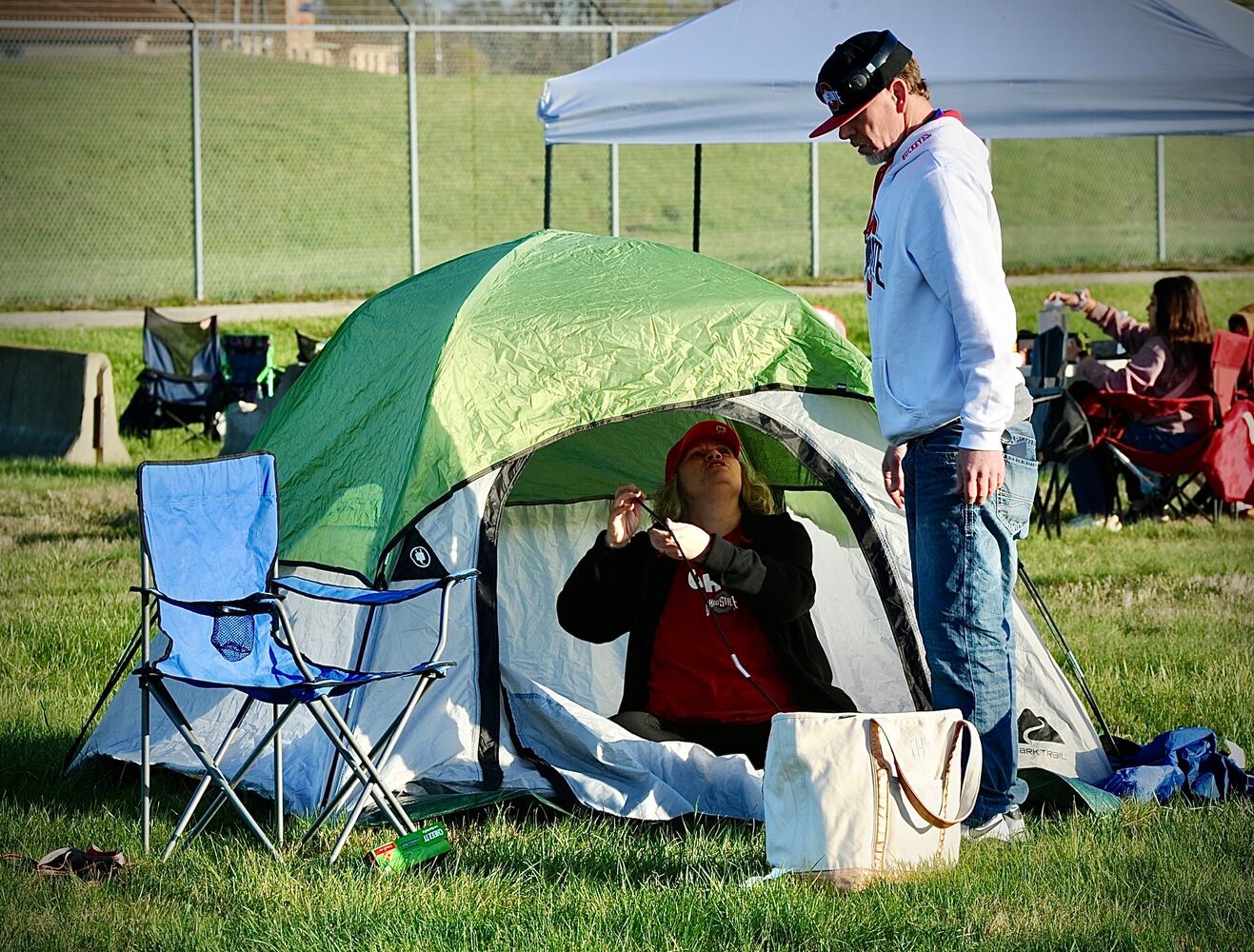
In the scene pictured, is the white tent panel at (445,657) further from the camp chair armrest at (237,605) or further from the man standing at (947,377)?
the man standing at (947,377)

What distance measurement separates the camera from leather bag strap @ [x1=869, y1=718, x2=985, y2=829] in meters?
3.15

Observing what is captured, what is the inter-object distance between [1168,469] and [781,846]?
5.42 m

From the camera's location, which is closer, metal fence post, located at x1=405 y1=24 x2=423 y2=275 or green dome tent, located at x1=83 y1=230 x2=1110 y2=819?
green dome tent, located at x1=83 y1=230 x2=1110 y2=819

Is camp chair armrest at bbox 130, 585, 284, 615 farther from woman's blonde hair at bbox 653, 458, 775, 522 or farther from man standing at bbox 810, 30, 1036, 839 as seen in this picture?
man standing at bbox 810, 30, 1036, 839

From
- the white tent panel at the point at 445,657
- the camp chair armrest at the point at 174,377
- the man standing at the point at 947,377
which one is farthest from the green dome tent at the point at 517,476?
the camp chair armrest at the point at 174,377

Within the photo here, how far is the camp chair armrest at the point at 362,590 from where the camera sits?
11.7ft

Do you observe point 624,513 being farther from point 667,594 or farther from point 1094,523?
point 1094,523

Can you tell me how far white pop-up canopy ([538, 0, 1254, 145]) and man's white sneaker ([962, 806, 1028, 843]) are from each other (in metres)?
3.78

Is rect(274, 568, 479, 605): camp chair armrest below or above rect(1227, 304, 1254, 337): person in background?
below

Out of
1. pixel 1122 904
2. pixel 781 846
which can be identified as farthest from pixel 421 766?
pixel 1122 904

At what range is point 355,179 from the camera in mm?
19453

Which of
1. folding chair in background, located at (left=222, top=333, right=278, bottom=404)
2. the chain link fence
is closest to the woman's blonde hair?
folding chair in background, located at (left=222, top=333, right=278, bottom=404)

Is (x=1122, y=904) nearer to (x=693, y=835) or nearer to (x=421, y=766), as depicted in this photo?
(x=693, y=835)

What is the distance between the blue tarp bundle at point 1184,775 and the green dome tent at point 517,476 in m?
0.15
